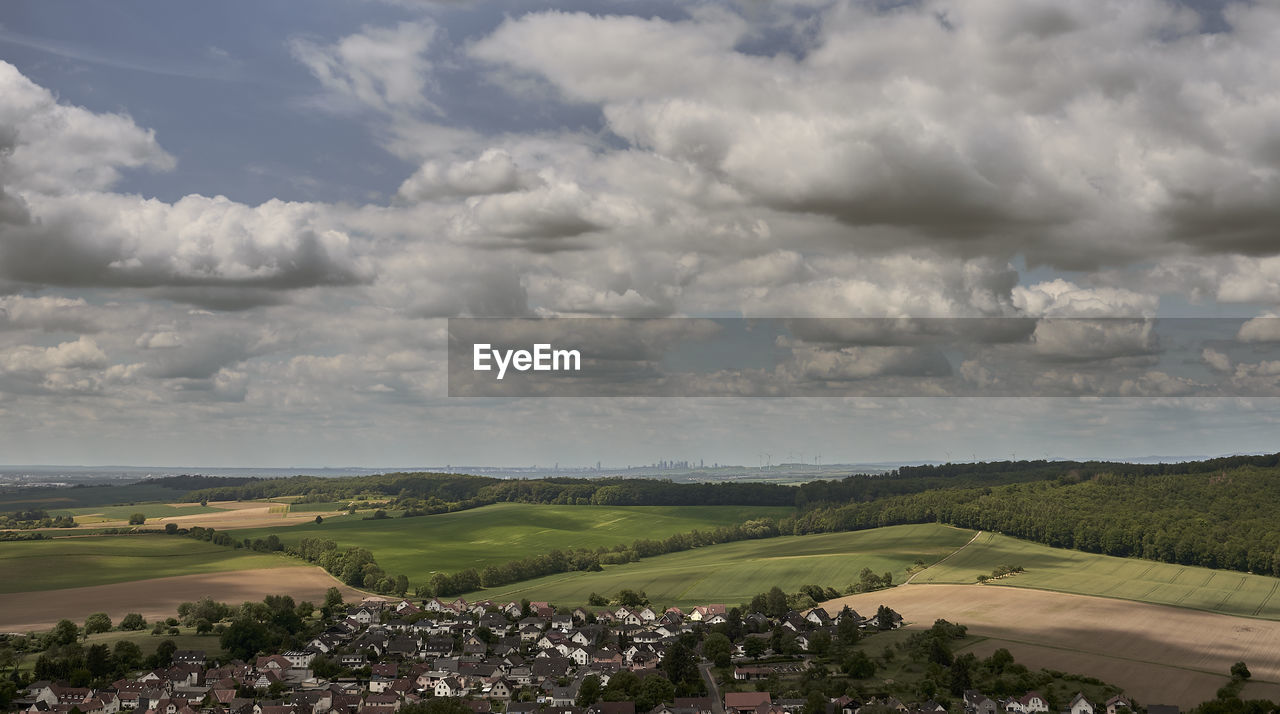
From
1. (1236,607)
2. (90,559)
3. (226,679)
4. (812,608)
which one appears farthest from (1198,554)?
(90,559)

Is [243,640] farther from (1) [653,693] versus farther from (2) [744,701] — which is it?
(2) [744,701]

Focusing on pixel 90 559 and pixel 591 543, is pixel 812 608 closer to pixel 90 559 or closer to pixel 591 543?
pixel 591 543

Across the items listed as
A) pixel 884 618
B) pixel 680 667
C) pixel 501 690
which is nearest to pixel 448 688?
pixel 501 690

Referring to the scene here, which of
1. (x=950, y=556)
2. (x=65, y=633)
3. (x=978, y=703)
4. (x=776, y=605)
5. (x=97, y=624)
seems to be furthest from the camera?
(x=950, y=556)

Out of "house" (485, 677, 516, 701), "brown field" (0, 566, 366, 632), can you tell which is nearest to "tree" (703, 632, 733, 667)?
"house" (485, 677, 516, 701)

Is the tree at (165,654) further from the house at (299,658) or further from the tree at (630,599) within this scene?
the tree at (630,599)

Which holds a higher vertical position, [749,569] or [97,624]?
[97,624]

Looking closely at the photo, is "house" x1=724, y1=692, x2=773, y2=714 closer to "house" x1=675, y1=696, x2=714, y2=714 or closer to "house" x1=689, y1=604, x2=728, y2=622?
"house" x1=675, y1=696, x2=714, y2=714
